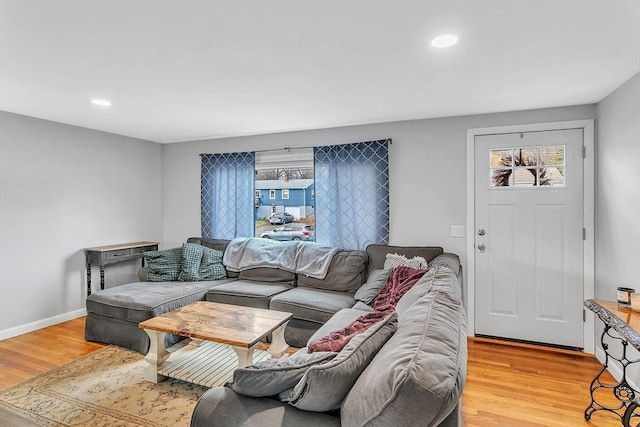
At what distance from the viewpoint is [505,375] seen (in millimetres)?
2705

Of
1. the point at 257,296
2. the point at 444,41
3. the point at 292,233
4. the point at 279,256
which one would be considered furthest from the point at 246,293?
the point at 444,41

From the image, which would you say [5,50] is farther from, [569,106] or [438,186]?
[569,106]

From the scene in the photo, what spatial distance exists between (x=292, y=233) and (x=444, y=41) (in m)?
3.03

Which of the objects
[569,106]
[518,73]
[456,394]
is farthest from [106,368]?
[569,106]

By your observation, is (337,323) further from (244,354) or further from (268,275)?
(268,275)

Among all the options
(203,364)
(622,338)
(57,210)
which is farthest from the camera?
(57,210)

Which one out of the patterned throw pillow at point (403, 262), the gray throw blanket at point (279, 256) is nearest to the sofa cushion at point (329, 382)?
the patterned throw pillow at point (403, 262)

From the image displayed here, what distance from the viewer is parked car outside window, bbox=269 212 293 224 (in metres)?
4.48

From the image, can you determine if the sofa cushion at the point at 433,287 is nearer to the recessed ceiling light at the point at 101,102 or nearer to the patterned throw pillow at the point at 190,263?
the patterned throw pillow at the point at 190,263

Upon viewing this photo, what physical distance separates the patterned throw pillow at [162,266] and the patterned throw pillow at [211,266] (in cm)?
28

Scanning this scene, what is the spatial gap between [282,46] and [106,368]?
283 centimetres

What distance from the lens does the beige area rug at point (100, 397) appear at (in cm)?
212

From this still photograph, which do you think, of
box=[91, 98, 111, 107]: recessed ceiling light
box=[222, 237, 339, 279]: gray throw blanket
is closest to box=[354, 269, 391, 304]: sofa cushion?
box=[222, 237, 339, 279]: gray throw blanket

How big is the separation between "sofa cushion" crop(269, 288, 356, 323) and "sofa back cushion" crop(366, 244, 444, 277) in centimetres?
45
